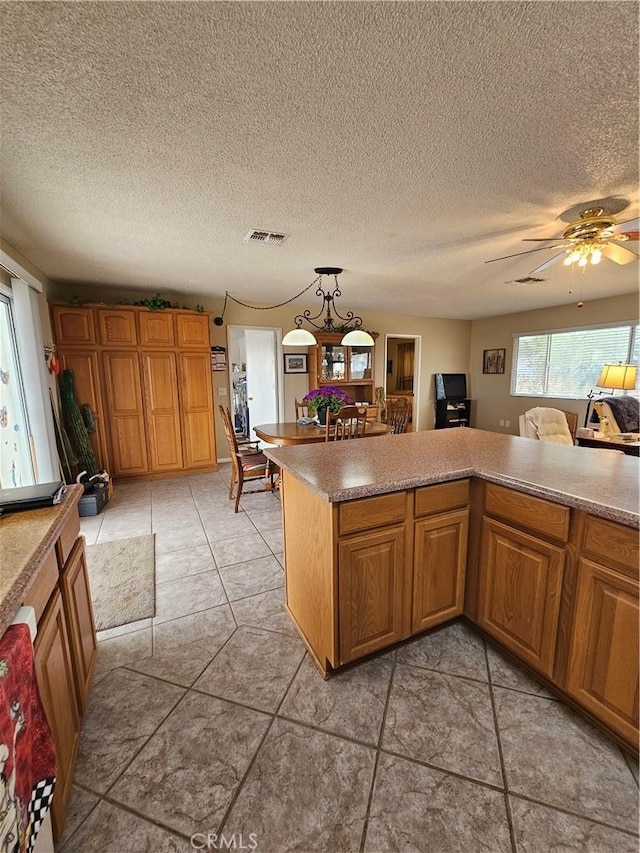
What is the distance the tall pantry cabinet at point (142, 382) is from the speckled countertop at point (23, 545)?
11.0 ft

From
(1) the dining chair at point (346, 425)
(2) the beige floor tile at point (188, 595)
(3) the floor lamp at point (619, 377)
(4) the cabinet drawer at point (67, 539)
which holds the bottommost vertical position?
(2) the beige floor tile at point (188, 595)

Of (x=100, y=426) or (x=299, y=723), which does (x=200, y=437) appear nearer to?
(x=100, y=426)

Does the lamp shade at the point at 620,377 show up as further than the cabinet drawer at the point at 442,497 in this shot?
Yes

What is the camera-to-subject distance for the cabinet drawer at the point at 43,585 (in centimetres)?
97

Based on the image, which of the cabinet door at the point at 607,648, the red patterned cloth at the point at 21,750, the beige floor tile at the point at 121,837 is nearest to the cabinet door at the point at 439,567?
the cabinet door at the point at 607,648

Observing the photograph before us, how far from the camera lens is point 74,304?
4008mm

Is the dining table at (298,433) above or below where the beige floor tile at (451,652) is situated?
above

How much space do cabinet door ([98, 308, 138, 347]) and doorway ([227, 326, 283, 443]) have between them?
1.58 m

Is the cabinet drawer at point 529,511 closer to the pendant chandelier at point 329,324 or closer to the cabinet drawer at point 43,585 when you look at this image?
the cabinet drawer at point 43,585

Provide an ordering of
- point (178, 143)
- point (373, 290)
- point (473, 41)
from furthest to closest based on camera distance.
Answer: point (373, 290)
point (178, 143)
point (473, 41)

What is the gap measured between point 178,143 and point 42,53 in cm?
54

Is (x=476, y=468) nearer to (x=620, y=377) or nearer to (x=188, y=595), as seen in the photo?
(x=188, y=595)

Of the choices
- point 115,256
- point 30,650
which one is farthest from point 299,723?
point 115,256

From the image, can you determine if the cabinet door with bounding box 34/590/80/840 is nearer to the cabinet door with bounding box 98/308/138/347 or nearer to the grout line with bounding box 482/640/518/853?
the grout line with bounding box 482/640/518/853
